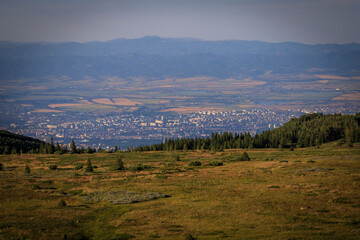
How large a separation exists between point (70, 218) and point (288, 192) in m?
20.9

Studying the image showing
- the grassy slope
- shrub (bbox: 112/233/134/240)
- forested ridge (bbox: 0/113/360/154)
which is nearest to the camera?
shrub (bbox: 112/233/134/240)

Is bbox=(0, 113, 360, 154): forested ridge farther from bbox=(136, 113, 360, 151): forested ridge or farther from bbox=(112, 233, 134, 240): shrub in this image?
bbox=(112, 233, 134, 240): shrub

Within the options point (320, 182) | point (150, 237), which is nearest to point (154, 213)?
point (150, 237)

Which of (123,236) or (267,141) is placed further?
(267,141)

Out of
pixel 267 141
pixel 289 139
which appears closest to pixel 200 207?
pixel 267 141

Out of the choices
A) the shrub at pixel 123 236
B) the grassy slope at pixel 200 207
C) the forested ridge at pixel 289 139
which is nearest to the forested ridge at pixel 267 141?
the forested ridge at pixel 289 139

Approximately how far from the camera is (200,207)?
2973 centimetres

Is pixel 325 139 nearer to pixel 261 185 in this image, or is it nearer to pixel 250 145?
pixel 250 145

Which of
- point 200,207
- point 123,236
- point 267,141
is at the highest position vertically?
point 123,236

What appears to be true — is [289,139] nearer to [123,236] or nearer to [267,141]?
[267,141]

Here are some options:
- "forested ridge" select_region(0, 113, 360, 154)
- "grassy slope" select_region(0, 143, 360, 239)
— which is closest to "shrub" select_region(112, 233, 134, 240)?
"grassy slope" select_region(0, 143, 360, 239)

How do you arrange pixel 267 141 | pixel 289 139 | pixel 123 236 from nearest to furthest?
pixel 123 236 → pixel 289 139 → pixel 267 141

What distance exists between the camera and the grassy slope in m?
22.9

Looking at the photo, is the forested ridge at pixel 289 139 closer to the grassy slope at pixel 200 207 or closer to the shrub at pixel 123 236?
the grassy slope at pixel 200 207
